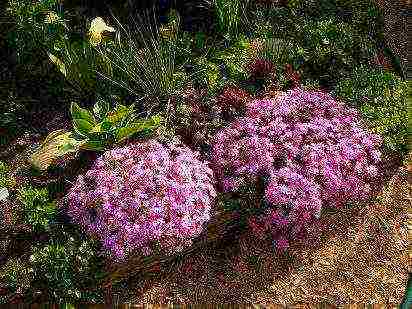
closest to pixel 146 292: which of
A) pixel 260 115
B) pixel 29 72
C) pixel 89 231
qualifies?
pixel 89 231

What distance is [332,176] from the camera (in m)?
4.35

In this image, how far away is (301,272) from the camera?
457 centimetres

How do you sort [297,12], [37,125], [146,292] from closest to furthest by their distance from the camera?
1. [146,292]
2. [37,125]
3. [297,12]

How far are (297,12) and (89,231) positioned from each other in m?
3.19

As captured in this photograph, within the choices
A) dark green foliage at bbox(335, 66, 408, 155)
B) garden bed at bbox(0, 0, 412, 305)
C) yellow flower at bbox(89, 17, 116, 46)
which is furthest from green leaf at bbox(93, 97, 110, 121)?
dark green foliage at bbox(335, 66, 408, 155)

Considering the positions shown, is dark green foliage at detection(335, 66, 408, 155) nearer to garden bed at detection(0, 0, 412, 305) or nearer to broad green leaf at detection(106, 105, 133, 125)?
garden bed at detection(0, 0, 412, 305)

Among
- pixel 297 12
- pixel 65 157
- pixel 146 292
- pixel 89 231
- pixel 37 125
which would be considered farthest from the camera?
pixel 297 12

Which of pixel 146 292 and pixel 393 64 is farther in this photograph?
pixel 393 64

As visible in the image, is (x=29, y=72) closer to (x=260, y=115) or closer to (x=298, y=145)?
(x=260, y=115)

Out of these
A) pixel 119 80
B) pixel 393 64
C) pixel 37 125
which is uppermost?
pixel 393 64

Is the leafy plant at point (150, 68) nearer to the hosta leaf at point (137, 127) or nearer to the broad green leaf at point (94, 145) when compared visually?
the hosta leaf at point (137, 127)

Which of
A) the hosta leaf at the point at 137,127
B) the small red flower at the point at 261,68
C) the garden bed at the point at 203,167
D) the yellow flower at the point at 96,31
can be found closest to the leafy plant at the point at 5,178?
the garden bed at the point at 203,167

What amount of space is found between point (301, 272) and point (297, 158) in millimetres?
911

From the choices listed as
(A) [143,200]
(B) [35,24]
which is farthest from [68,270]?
(B) [35,24]
